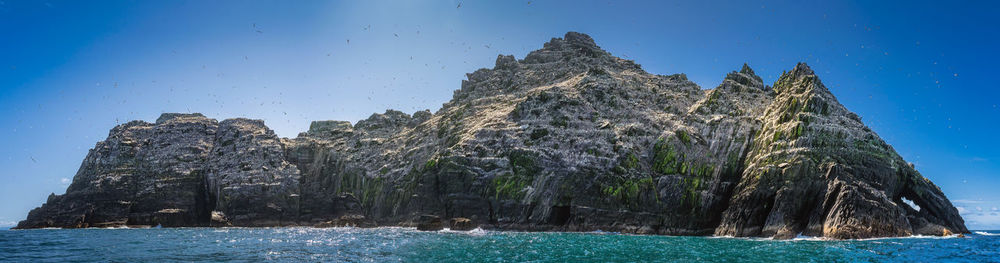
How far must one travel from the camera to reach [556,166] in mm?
86375

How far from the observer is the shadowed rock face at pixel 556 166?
6656 centimetres

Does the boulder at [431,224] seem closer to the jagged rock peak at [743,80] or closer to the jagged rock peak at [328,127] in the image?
the jagged rock peak at [743,80]

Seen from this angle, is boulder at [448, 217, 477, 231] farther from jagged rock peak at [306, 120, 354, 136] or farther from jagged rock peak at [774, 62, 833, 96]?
jagged rock peak at [306, 120, 354, 136]

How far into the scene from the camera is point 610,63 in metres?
136

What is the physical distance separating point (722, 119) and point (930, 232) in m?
31.7

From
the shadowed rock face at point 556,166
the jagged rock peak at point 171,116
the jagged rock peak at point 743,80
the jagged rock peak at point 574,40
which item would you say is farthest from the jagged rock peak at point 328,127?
the jagged rock peak at point 743,80

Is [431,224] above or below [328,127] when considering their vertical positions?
below

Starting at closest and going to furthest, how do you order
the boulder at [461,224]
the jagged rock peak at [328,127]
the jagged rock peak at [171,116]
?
the boulder at [461,224] → the jagged rock peak at [171,116] → the jagged rock peak at [328,127]

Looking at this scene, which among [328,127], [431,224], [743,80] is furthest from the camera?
[328,127]

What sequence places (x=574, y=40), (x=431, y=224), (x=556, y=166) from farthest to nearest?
(x=574, y=40) < (x=556, y=166) < (x=431, y=224)

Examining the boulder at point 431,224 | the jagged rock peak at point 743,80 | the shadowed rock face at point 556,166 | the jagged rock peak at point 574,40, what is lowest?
the boulder at point 431,224

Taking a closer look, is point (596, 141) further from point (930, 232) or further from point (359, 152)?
point (359, 152)

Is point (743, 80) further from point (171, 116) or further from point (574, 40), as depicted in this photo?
point (171, 116)

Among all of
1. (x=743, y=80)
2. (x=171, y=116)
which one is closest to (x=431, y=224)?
(x=743, y=80)
